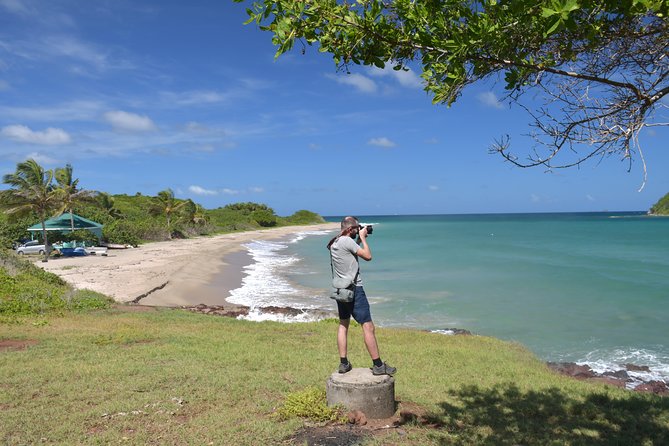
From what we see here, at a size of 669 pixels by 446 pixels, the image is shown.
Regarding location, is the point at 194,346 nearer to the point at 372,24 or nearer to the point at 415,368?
the point at 415,368

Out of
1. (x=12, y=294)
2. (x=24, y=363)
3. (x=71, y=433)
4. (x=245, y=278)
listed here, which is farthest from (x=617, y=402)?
(x=245, y=278)

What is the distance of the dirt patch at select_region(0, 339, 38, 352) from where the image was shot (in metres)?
9.05

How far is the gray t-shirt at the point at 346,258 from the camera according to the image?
5562 mm

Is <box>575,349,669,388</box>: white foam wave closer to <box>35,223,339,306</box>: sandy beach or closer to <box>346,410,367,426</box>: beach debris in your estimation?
<box>346,410,367,426</box>: beach debris

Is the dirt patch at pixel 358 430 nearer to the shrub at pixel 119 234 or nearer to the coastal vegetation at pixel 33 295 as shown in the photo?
the coastal vegetation at pixel 33 295

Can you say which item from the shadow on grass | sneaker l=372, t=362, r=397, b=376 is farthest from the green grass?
sneaker l=372, t=362, r=397, b=376

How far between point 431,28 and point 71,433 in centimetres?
524

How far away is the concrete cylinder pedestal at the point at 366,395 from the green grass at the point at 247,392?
0.34 metres

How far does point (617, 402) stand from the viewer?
711cm

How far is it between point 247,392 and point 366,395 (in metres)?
1.95

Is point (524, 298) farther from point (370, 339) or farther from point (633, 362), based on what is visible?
point (370, 339)

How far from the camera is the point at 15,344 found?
941cm

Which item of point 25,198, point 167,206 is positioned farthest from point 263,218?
point 25,198

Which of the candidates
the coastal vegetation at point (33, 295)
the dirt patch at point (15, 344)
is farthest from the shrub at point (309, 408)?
the coastal vegetation at point (33, 295)
